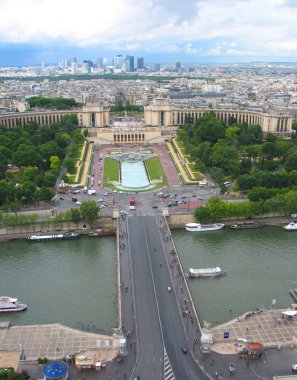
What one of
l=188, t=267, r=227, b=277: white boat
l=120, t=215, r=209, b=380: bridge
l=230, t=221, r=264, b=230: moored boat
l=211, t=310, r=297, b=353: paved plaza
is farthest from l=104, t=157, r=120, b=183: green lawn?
l=211, t=310, r=297, b=353: paved plaza

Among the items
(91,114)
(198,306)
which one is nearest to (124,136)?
(91,114)

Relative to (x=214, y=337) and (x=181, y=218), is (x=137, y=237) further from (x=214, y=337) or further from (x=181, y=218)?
(x=214, y=337)

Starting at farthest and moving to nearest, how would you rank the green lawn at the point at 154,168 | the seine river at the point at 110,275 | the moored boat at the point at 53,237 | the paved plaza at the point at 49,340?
the green lawn at the point at 154,168, the moored boat at the point at 53,237, the seine river at the point at 110,275, the paved plaza at the point at 49,340

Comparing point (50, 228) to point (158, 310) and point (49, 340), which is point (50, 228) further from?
point (158, 310)

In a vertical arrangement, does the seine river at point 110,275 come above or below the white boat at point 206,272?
below

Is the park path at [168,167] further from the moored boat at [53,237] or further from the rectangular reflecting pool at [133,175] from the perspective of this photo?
the moored boat at [53,237]

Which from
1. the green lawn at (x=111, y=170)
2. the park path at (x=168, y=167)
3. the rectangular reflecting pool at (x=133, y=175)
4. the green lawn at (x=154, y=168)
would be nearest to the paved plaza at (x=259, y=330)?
the park path at (x=168, y=167)
